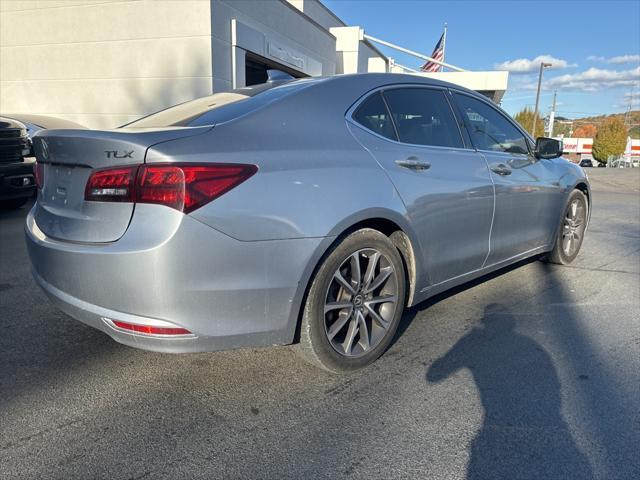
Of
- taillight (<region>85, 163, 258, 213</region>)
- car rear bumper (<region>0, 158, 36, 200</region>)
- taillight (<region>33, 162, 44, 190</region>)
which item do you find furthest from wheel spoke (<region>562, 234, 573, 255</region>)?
car rear bumper (<region>0, 158, 36, 200</region>)

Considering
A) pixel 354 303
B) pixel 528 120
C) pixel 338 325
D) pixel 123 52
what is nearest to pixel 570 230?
pixel 354 303

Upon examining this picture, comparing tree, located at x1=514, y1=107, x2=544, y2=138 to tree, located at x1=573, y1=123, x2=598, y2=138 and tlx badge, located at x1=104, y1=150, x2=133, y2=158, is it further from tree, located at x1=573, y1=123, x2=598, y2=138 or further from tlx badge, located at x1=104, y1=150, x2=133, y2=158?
tlx badge, located at x1=104, y1=150, x2=133, y2=158

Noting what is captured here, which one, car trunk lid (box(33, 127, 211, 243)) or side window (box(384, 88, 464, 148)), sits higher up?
side window (box(384, 88, 464, 148))

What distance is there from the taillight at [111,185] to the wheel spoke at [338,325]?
4.03ft

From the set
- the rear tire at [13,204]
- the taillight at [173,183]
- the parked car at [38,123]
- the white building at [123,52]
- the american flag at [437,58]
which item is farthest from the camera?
the american flag at [437,58]

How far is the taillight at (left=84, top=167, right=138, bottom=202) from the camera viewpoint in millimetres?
2075

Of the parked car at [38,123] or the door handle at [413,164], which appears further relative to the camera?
the parked car at [38,123]

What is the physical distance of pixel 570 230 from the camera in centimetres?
493

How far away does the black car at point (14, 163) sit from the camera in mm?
6426

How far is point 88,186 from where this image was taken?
222 centimetres

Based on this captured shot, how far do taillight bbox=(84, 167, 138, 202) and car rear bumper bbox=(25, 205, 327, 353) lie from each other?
112mm

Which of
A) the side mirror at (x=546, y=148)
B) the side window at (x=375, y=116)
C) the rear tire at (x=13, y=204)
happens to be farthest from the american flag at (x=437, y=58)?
the side window at (x=375, y=116)

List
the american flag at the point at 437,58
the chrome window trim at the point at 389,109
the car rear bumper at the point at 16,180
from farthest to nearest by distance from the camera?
the american flag at the point at 437,58
the car rear bumper at the point at 16,180
the chrome window trim at the point at 389,109

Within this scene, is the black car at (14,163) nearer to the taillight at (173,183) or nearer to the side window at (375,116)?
the taillight at (173,183)
